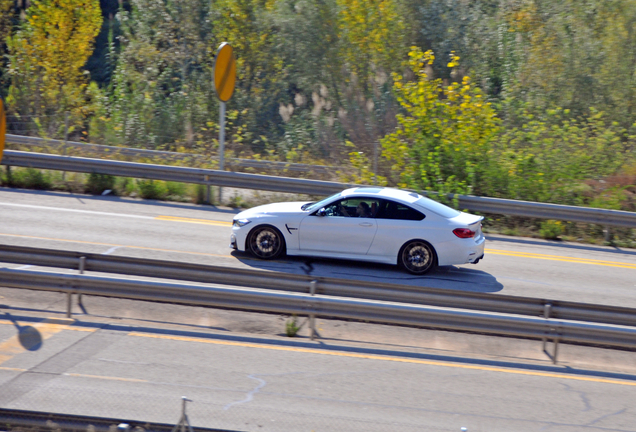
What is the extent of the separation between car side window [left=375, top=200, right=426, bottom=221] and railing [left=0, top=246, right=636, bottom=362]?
244 centimetres

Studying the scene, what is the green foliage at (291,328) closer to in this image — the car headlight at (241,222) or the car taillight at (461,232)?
the car headlight at (241,222)

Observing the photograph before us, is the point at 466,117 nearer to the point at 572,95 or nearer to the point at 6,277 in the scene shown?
the point at 572,95

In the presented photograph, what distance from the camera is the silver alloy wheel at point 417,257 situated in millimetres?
10930

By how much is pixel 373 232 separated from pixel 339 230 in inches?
22.1

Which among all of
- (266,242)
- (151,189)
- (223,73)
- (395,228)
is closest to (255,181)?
(151,189)

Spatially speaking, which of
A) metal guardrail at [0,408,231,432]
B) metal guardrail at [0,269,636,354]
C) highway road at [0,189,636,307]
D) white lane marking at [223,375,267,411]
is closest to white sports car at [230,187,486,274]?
highway road at [0,189,636,307]

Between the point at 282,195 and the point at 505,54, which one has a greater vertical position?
the point at 505,54

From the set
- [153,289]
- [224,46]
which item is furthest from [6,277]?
[224,46]

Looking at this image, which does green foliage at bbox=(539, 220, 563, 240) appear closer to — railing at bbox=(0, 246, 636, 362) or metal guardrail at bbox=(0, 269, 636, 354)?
railing at bbox=(0, 246, 636, 362)

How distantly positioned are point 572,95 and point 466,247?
14.0 meters

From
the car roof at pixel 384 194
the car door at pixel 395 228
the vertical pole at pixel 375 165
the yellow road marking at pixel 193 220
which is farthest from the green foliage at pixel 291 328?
the vertical pole at pixel 375 165

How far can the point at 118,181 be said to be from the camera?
16.2 m

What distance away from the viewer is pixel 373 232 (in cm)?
1092

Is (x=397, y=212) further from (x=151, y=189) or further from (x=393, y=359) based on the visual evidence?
(x=151, y=189)
